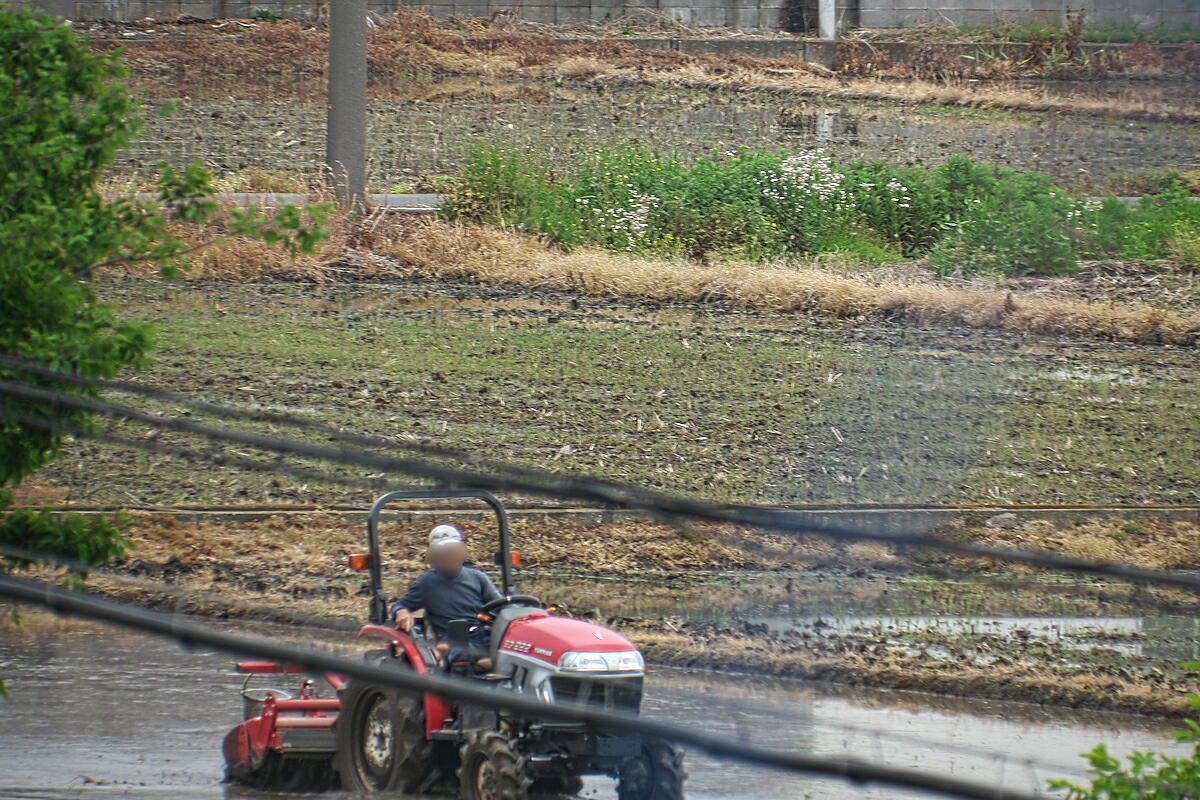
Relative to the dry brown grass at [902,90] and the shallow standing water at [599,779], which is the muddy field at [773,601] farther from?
the dry brown grass at [902,90]

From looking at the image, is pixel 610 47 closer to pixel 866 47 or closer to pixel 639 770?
pixel 866 47

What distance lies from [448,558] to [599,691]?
123 cm

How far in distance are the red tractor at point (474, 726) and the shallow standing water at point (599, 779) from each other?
437 millimetres

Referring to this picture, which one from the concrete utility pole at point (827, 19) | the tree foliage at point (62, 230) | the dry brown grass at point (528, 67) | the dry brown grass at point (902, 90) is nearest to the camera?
the tree foliage at point (62, 230)

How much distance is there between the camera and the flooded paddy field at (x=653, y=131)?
2928cm

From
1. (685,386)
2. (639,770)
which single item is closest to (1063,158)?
(685,386)

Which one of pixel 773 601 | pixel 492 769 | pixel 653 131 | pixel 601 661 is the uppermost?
pixel 653 131

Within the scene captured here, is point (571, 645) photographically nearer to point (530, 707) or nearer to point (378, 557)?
point (378, 557)

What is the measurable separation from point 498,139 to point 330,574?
63.6ft

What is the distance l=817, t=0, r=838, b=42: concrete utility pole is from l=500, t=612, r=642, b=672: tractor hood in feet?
105

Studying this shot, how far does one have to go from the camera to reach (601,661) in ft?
23.7

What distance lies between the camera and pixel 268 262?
74.0ft

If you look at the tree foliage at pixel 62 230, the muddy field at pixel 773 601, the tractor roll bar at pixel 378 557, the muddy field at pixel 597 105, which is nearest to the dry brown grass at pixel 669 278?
the muddy field at pixel 597 105

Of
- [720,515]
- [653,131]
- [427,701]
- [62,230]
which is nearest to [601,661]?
[427,701]
